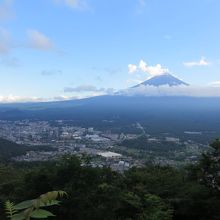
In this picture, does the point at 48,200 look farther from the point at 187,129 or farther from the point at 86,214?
the point at 187,129

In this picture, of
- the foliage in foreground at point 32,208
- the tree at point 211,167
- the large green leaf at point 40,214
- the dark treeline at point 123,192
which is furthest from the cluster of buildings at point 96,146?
the large green leaf at point 40,214

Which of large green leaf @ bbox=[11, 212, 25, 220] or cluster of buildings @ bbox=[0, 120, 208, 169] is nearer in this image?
large green leaf @ bbox=[11, 212, 25, 220]

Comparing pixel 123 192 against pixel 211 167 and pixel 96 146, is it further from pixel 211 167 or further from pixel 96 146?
pixel 96 146

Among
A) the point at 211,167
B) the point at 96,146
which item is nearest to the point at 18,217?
the point at 211,167

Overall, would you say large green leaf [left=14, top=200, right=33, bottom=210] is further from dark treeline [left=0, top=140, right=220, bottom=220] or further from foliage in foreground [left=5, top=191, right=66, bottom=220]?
dark treeline [left=0, top=140, right=220, bottom=220]

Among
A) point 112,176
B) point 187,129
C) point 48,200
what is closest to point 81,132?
point 187,129

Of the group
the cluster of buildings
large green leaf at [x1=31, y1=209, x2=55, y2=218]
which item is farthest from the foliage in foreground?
the cluster of buildings

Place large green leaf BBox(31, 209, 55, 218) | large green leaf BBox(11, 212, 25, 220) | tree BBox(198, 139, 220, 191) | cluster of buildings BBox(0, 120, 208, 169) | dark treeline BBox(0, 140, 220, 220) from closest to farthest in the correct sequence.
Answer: large green leaf BBox(31, 209, 55, 218)
large green leaf BBox(11, 212, 25, 220)
dark treeline BBox(0, 140, 220, 220)
tree BBox(198, 139, 220, 191)
cluster of buildings BBox(0, 120, 208, 169)

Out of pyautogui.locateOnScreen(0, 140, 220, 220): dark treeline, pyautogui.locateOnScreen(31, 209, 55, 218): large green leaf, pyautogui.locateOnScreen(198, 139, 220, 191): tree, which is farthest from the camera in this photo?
pyautogui.locateOnScreen(198, 139, 220, 191): tree

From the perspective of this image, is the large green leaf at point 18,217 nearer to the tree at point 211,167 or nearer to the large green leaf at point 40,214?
the large green leaf at point 40,214
